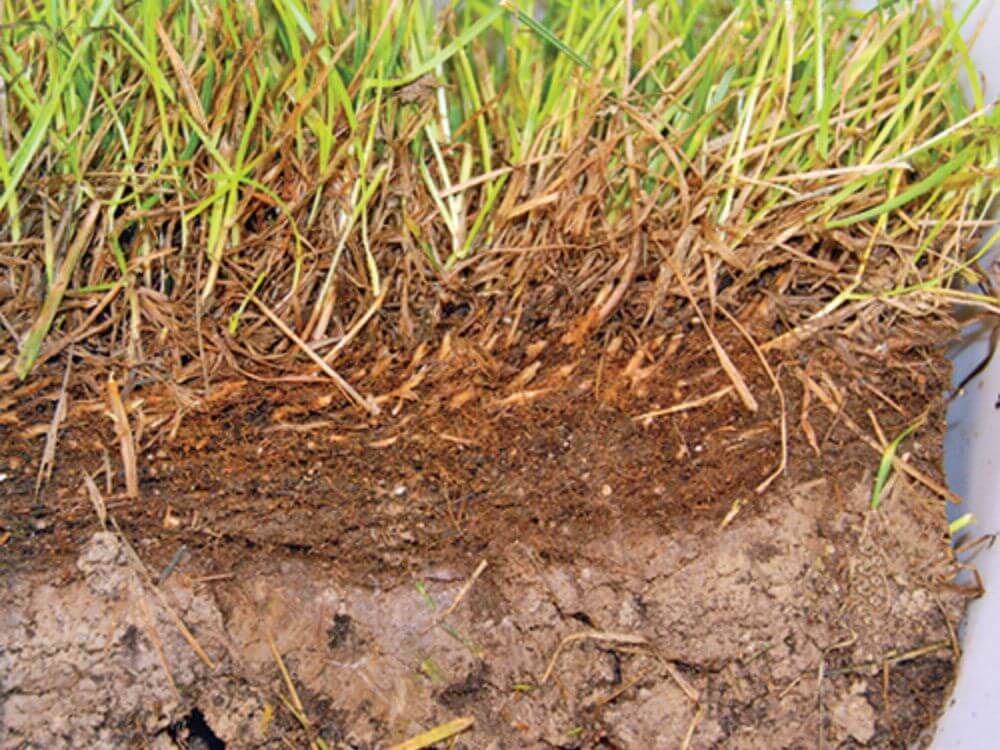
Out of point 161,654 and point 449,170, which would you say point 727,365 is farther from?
point 161,654

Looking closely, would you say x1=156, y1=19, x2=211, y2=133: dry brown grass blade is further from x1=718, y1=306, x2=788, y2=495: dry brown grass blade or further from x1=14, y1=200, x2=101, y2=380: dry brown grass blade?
x1=718, y1=306, x2=788, y2=495: dry brown grass blade

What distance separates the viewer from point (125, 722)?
1.00 meters

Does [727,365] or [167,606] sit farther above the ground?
[727,365]

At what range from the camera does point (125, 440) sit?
3.39 ft

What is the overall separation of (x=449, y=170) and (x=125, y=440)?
A: 1.66 ft

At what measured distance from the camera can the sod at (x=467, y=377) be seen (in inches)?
40.3

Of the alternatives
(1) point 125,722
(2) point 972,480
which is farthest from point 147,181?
(2) point 972,480

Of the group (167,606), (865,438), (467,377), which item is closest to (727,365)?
(865,438)

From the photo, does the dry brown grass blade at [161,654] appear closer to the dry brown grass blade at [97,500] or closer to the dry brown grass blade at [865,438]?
the dry brown grass blade at [97,500]

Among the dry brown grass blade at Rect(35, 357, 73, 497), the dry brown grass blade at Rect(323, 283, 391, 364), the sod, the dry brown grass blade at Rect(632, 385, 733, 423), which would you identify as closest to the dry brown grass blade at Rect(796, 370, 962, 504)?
the sod

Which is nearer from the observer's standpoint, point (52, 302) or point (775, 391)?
point (52, 302)

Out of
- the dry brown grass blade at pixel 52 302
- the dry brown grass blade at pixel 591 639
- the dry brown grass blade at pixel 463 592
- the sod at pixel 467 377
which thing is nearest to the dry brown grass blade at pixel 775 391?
the sod at pixel 467 377

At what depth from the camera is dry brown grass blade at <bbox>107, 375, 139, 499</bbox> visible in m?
1.03

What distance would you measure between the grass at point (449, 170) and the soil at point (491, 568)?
87 millimetres
